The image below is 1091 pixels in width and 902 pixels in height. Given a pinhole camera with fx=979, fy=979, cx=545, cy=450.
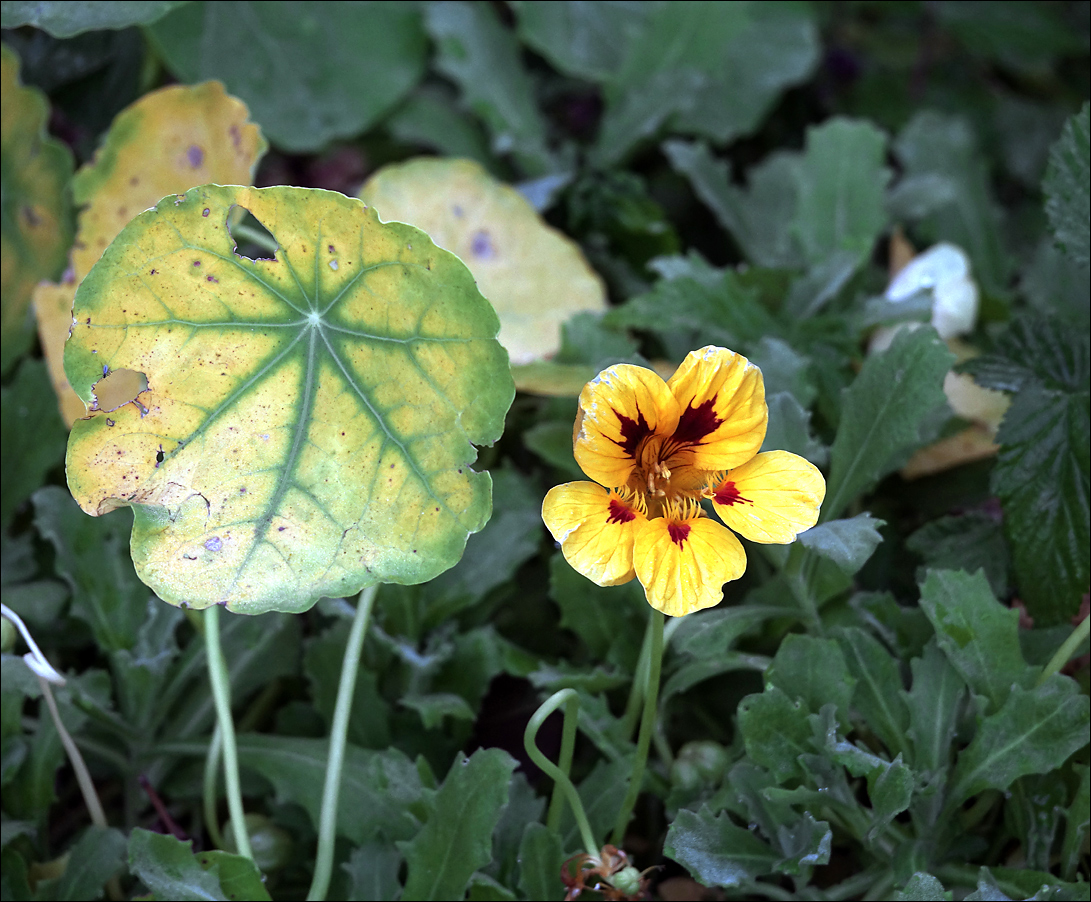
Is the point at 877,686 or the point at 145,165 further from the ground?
the point at 145,165

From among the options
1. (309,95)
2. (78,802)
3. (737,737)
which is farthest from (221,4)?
(737,737)

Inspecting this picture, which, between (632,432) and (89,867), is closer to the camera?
(632,432)

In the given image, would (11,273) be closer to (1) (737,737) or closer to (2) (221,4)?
(2) (221,4)

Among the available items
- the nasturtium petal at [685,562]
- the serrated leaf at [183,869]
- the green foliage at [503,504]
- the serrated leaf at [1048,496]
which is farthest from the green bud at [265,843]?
the serrated leaf at [1048,496]

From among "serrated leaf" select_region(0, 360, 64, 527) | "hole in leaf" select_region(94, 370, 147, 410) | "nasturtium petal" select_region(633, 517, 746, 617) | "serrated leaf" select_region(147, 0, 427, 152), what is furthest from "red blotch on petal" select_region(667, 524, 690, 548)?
"serrated leaf" select_region(147, 0, 427, 152)

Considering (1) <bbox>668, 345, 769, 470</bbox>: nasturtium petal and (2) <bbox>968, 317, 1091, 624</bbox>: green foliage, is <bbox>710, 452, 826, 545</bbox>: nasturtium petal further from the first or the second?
(2) <bbox>968, 317, 1091, 624</bbox>: green foliage

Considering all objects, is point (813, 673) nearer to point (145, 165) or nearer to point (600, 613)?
point (600, 613)

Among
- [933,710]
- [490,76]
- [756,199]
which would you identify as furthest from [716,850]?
[490,76]
